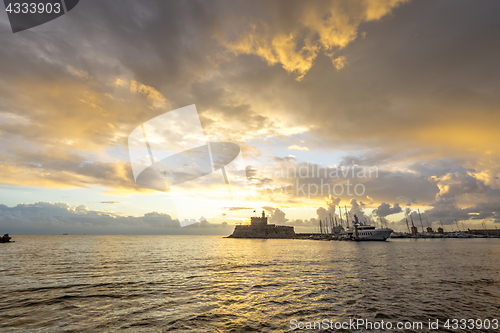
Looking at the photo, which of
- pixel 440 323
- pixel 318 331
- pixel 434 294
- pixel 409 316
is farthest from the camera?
pixel 434 294

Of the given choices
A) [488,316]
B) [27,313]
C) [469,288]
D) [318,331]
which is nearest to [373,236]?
[469,288]

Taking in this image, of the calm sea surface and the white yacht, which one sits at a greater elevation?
the white yacht

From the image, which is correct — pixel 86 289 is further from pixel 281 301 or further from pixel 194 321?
pixel 281 301

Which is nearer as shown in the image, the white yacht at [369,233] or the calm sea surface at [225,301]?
the calm sea surface at [225,301]

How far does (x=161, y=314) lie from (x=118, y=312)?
3256 mm

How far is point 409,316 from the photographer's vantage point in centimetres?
1418

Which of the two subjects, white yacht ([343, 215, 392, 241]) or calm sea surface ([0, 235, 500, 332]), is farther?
white yacht ([343, 215, 392, 241])

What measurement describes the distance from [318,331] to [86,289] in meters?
22.1

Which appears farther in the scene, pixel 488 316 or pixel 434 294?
pixel 434 294

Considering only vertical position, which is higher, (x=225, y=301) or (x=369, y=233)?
(x=369, y=233)

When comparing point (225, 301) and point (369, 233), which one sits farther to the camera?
point (369, 233)

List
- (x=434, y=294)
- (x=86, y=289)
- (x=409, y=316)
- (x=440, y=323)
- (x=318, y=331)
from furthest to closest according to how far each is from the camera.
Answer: (x=86, y=289), (x=434, y=294), (x=409, y=316), (x=440, y=323), (x=318, y=331)

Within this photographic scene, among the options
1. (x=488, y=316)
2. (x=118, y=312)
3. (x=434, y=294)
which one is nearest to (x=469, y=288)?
(x=434, y=294)

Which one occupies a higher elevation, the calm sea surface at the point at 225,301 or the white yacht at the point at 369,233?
the white yacht at the point at 369,233
